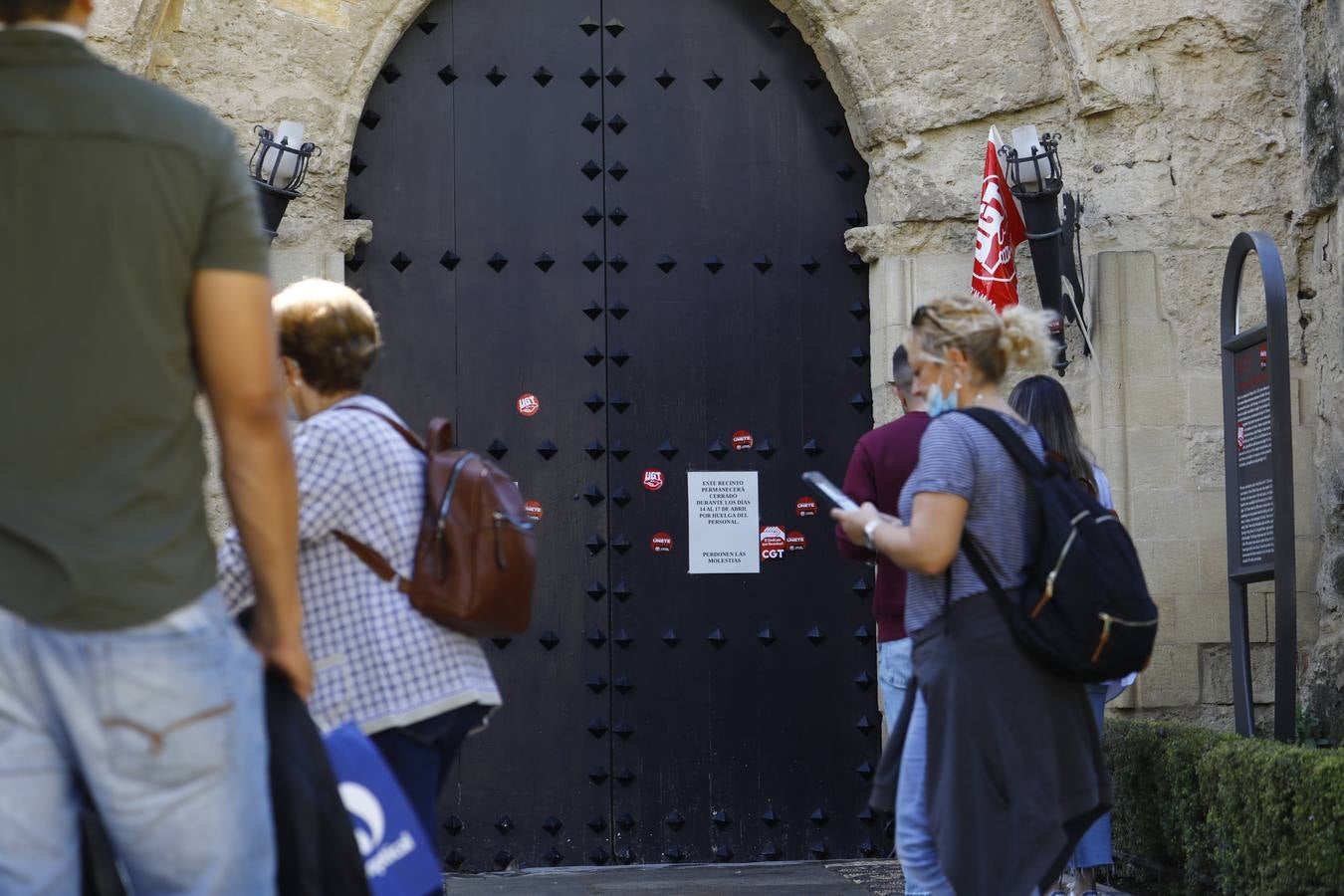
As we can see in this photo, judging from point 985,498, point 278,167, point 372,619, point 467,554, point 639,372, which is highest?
point 278,167

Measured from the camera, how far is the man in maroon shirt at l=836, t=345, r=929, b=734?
4652 mm

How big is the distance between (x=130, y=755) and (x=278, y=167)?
457 cm

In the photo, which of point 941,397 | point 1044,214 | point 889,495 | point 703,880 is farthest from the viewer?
point 1044,214

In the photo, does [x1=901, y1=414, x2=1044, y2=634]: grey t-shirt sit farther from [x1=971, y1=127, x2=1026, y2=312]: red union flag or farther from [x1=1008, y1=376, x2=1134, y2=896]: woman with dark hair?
[x1=971, y1=127, x2=1026, y2=312]: red union flag

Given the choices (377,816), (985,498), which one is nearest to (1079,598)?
(985,498)

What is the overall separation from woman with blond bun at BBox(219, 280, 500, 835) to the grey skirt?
1.08 m

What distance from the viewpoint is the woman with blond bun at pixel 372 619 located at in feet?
8.89

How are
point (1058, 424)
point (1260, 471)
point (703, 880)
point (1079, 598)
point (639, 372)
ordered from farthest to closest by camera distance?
point (639, 372)
point (703, 880)
point (1260, 471)
point (1058, 424)
point (1079, 598)

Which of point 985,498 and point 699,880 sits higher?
point 985,498

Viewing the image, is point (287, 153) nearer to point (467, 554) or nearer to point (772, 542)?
point (772, 542)

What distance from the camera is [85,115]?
2043mm

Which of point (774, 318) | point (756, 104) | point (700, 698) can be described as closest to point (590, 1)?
point (756, 104)

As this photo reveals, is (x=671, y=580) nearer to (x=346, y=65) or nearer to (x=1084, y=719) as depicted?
(x=346, y=65)

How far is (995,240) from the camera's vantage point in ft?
20.8
